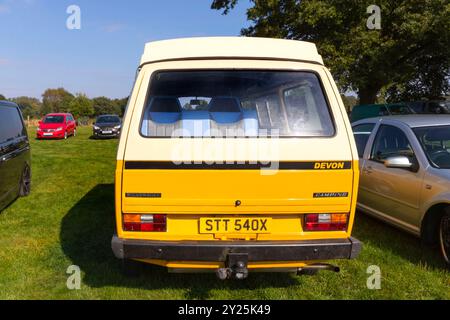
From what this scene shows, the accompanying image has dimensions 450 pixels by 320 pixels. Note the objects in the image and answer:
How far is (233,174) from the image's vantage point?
3.17 metres

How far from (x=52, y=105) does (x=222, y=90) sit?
4697 inches

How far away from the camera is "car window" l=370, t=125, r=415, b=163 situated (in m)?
5.24

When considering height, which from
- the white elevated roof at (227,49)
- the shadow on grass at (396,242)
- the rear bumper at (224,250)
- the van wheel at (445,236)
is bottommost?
the shadow on grass at (396,242)

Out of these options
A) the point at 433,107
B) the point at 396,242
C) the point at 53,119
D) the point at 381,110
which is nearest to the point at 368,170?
the point at 396,242

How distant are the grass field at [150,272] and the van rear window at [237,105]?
59.2 inches

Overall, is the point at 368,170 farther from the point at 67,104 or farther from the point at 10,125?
the point at 67,104

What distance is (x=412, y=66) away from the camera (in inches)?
942

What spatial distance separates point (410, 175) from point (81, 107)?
100845mm

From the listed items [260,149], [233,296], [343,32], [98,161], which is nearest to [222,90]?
[260,149]

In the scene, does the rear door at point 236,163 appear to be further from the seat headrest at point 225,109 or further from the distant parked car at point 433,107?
the distant parked car at point 433,107

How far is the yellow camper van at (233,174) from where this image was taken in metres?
3.17

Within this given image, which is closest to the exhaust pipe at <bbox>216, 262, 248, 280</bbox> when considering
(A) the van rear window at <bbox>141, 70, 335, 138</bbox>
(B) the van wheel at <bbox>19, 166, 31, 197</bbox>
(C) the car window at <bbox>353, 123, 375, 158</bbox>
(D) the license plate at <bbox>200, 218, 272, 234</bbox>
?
(D) the license plate at <bbox>200, 218, 272, 234</bbox>

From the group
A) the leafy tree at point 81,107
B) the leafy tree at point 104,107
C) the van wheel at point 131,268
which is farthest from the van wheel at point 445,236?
the leafy tree at point 104,107

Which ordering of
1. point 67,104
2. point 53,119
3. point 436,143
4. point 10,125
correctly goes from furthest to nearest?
point 67,104
point 53,119
point 10,125
point 436,143
